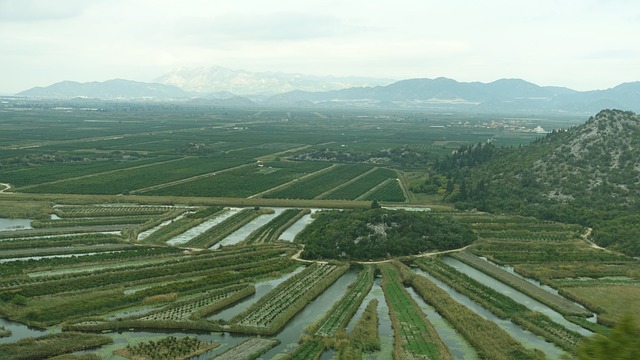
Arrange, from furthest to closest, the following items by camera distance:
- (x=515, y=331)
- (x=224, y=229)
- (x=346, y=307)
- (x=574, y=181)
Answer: (x=574, y=181), (x=224, y=229), (x=346, y=307), (x=515, y=331)

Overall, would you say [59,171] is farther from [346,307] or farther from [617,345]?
[617,345]

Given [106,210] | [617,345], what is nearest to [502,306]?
[617,345]

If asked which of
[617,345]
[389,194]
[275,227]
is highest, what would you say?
[617,345]

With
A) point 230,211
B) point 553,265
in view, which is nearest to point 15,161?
point 230,211

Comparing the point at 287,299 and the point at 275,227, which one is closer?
the point at 287,299

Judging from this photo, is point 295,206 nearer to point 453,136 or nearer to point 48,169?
point 48,169

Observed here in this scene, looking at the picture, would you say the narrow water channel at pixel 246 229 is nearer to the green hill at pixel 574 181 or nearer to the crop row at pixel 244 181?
the crop row at pixel 244 181

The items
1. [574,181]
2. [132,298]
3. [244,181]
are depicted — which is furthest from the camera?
[244,181]

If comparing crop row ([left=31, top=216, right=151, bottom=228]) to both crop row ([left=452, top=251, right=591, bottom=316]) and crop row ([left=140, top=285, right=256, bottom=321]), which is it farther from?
crop row ([left=452, top=251, right=591, bottom=316])

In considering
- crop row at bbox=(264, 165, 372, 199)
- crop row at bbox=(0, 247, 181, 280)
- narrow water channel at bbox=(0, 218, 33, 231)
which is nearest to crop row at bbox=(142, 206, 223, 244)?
crop row at bbox=(0, 247, 181, 280)
